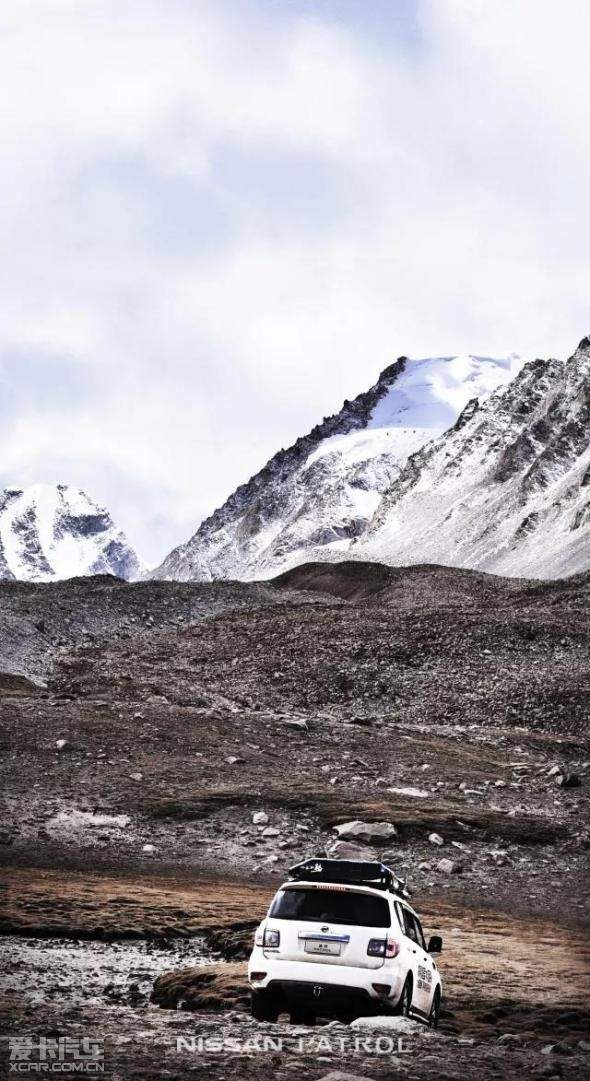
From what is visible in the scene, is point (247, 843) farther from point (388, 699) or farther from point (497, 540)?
point (497, 540)

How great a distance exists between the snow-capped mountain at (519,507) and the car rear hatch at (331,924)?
10132 cm

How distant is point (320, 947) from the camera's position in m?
11.5

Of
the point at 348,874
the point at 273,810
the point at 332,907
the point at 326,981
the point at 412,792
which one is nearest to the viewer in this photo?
the point at 326,981

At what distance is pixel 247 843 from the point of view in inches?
1021

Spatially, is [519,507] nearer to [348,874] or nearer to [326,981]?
[348,874]

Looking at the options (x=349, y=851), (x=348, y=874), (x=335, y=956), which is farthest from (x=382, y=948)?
(x=349, y=851)

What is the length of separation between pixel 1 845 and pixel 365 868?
13599 mm

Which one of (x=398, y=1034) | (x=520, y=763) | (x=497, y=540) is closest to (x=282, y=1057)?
(x=398, y=1034)

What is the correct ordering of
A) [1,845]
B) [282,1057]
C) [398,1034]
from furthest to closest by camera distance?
[1,845]
[398,1034]
[282,1057]

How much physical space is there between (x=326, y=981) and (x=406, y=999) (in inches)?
33.9

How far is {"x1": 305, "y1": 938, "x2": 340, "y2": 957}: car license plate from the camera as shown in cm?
1146

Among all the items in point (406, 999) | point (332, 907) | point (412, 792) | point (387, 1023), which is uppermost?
point (412, 792)

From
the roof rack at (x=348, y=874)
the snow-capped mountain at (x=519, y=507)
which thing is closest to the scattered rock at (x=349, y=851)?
the roof rack at (x=348, y=874)

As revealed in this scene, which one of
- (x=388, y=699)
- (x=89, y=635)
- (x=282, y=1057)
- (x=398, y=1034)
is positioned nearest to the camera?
(x=282, y=1057)
